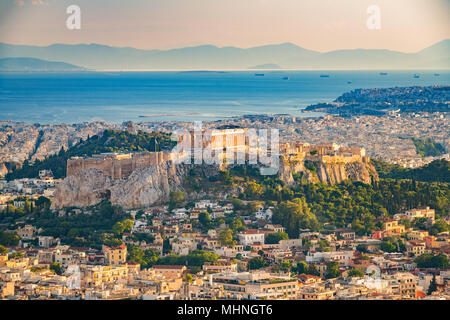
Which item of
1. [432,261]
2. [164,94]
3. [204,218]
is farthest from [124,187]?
[164,94]

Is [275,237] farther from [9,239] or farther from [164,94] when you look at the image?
[164,94]

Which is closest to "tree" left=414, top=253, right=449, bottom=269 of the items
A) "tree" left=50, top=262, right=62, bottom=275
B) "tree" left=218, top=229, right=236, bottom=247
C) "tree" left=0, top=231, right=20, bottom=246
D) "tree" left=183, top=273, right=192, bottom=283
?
"tree" left=218, top=229, right=236, bottom=247

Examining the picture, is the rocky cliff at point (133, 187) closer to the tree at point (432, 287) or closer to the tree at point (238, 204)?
the tree at point (238, 204)

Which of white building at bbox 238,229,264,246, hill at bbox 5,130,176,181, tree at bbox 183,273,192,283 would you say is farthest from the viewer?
hill at bbox 5,130,176,181

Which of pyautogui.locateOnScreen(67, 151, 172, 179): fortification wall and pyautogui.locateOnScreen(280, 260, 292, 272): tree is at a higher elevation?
pyautogui.locateOnScreen(67, 151, 172, 179): fortification wall

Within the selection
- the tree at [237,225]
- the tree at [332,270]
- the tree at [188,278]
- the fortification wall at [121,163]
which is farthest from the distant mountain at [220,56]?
the tree at [188,278]

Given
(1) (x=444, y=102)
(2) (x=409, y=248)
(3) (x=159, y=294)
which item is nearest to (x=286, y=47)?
(2) (x=409, y=248)

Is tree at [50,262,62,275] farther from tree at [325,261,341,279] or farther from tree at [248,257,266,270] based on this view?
tree at [325,261,341,279]
